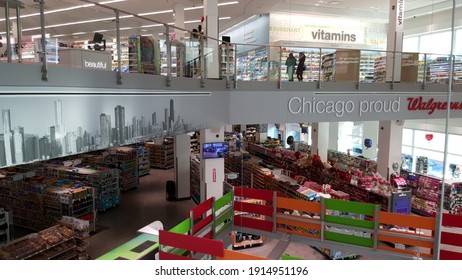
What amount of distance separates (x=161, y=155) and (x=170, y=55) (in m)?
13.6

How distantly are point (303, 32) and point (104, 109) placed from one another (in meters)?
13.3

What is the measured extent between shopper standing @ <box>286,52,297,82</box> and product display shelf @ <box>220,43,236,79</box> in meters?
1.72

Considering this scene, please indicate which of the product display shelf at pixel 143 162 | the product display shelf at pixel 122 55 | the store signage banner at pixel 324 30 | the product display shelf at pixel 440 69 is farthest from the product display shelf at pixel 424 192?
the product display shelf at pixel 143 162

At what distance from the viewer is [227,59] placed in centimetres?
767

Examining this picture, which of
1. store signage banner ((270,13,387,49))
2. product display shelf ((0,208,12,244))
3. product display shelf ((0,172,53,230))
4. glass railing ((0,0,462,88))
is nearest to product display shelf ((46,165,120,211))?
product display shelf ((0,172,53,230))

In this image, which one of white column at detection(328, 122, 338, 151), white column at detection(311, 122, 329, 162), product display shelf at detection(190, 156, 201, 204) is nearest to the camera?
product display shelf at detection(190, 156, 201, 204)

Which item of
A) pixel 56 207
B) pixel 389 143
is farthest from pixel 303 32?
pixel 56 207

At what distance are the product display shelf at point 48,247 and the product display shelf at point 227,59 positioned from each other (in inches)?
193

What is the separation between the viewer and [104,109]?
4.16 meters

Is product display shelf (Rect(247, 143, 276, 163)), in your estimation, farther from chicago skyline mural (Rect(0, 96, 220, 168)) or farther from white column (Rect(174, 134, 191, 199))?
chicago skyline mural (Rect(0, 96, 220, 168))

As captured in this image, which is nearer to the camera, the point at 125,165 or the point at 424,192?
the point at 424,192

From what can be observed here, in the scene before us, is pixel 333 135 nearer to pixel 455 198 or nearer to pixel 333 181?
pixel 333 181

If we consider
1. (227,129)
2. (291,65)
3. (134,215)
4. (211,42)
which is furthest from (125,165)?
(211,42)

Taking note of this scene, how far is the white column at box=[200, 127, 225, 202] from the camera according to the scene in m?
8.84
